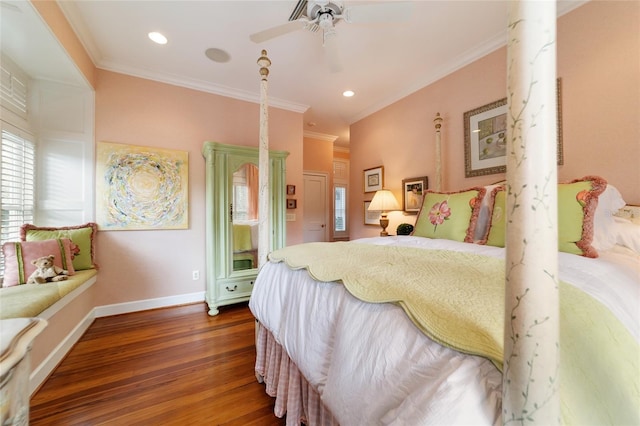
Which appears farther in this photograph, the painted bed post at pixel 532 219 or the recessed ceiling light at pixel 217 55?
the recessed ceiling light at pixel 217 55

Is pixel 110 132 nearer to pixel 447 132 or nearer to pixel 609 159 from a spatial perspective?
pixel 447 132

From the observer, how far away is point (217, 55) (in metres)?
2.46

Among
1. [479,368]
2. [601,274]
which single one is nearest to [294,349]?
[479,368]

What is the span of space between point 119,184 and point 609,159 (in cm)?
426

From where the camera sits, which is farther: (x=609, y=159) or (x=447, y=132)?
(x=447, y=132)

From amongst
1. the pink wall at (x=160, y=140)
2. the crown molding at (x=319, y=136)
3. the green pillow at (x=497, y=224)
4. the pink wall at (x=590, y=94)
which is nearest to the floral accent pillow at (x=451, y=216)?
the green pillow at (x=497, y=224)

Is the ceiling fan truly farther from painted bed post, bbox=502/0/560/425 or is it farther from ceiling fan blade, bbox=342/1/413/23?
painted bed post, bbox=502/0/560/425

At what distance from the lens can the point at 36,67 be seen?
6.84ft

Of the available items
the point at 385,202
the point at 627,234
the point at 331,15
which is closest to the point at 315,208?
the point at 385,202

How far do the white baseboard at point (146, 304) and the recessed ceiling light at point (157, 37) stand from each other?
2.67m

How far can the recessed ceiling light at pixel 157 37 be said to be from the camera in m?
2.17

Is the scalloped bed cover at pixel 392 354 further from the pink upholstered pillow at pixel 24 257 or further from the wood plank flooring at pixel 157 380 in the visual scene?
the pink upholstered pillow at pixel 24 257

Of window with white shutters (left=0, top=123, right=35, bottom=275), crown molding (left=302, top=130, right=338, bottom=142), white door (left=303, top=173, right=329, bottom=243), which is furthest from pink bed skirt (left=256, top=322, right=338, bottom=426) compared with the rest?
crown molding (left=302, top=130, right=338, bottom=142)

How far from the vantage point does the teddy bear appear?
178 centimetres
